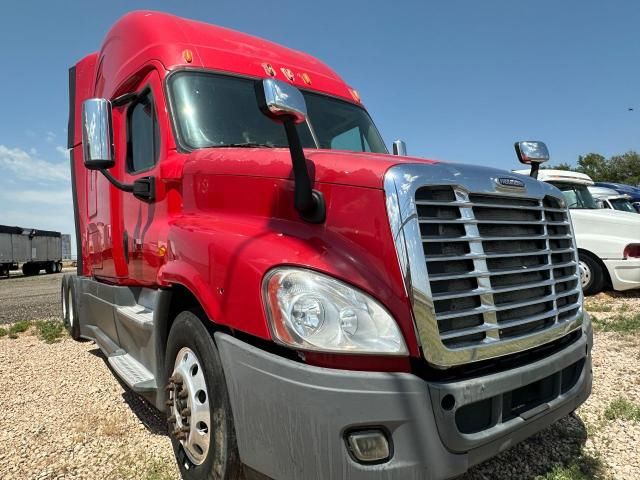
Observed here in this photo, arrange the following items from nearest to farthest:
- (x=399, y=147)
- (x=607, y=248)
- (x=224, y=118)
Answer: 1. (x=224, y=118)
2. (x=399, y=147)
3. (x=607, y=248)

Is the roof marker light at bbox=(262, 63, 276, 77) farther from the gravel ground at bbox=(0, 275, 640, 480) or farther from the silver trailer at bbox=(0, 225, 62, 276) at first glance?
the silver trailer at bbox=(0, 225, 62, 276)

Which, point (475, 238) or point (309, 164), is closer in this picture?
point (475, 238)

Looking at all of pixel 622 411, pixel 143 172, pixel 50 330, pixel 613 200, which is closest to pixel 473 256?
pixel 622 411

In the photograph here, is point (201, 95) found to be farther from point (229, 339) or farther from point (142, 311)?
point (229, 339)

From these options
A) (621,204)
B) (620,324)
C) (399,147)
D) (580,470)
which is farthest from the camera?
(621,204)

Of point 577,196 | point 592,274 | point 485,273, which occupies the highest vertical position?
point 577,196

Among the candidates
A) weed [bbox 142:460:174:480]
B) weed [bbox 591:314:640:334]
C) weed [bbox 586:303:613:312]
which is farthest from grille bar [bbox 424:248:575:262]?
weed [bbox 586:303:613:312]

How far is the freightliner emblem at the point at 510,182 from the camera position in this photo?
2.37 meters

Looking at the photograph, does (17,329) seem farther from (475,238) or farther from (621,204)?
(621,204)

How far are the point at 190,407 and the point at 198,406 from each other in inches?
3.3

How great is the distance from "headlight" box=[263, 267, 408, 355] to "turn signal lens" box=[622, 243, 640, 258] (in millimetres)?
8344

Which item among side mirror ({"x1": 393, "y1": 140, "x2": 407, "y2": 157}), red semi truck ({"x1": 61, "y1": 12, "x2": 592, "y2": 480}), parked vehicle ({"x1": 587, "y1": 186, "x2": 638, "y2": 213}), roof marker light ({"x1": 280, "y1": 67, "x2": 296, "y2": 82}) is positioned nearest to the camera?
red semi truck ({"x1": 61, "y1": 12, "x2": 592, "y2": 480})

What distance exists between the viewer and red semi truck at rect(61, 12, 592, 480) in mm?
1934

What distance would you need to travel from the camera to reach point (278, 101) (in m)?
2.12
